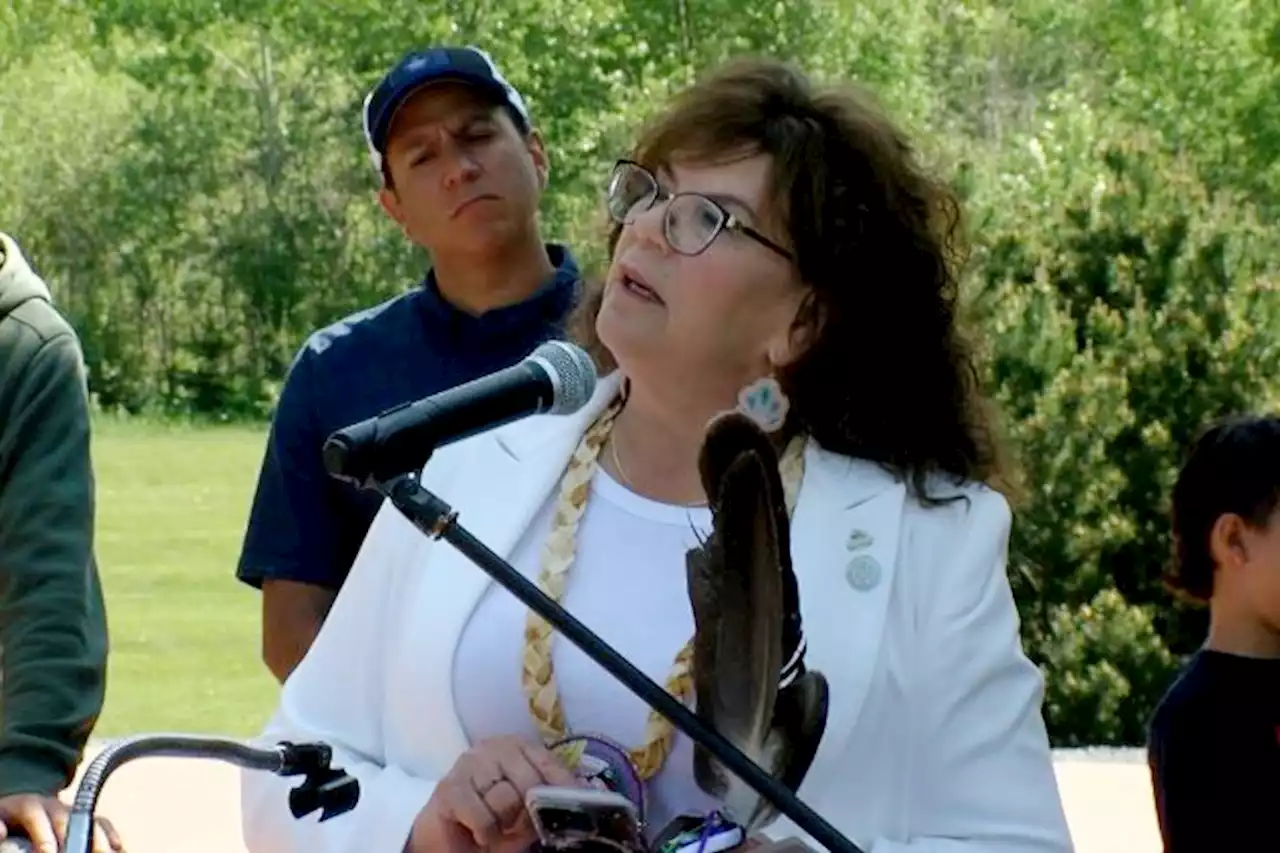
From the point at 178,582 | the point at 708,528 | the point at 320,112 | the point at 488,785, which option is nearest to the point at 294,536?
the point at 708,528

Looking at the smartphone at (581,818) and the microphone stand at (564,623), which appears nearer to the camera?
the microphone stand at (564,623)

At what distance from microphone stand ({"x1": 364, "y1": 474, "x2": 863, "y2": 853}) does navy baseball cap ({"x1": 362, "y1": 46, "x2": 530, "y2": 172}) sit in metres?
1.69

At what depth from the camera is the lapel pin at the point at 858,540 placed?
6.98 ft

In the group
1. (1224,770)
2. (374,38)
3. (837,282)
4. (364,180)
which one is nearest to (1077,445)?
(1224,770)

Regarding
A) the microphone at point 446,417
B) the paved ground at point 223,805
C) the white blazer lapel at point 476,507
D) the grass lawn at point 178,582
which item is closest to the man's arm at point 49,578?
the white blazer lapel at point 476,507

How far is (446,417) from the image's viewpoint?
5.00ft

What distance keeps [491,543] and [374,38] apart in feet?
54.1

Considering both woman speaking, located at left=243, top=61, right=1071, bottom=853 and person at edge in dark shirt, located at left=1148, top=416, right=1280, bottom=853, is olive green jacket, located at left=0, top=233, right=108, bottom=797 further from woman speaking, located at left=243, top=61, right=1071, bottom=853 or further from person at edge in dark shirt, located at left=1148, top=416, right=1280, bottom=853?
person at edge in dark shirt, located at left=1148, top=416, right=1280, bottom=853

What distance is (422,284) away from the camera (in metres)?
3.22

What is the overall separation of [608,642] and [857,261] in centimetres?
52

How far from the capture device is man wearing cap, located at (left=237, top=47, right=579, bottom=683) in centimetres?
302

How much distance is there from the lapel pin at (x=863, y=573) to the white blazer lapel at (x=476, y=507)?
342mm

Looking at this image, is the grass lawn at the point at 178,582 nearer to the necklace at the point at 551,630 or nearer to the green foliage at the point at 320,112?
the green foliage at the point at 320,112

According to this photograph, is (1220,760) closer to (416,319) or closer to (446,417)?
(416,319)
